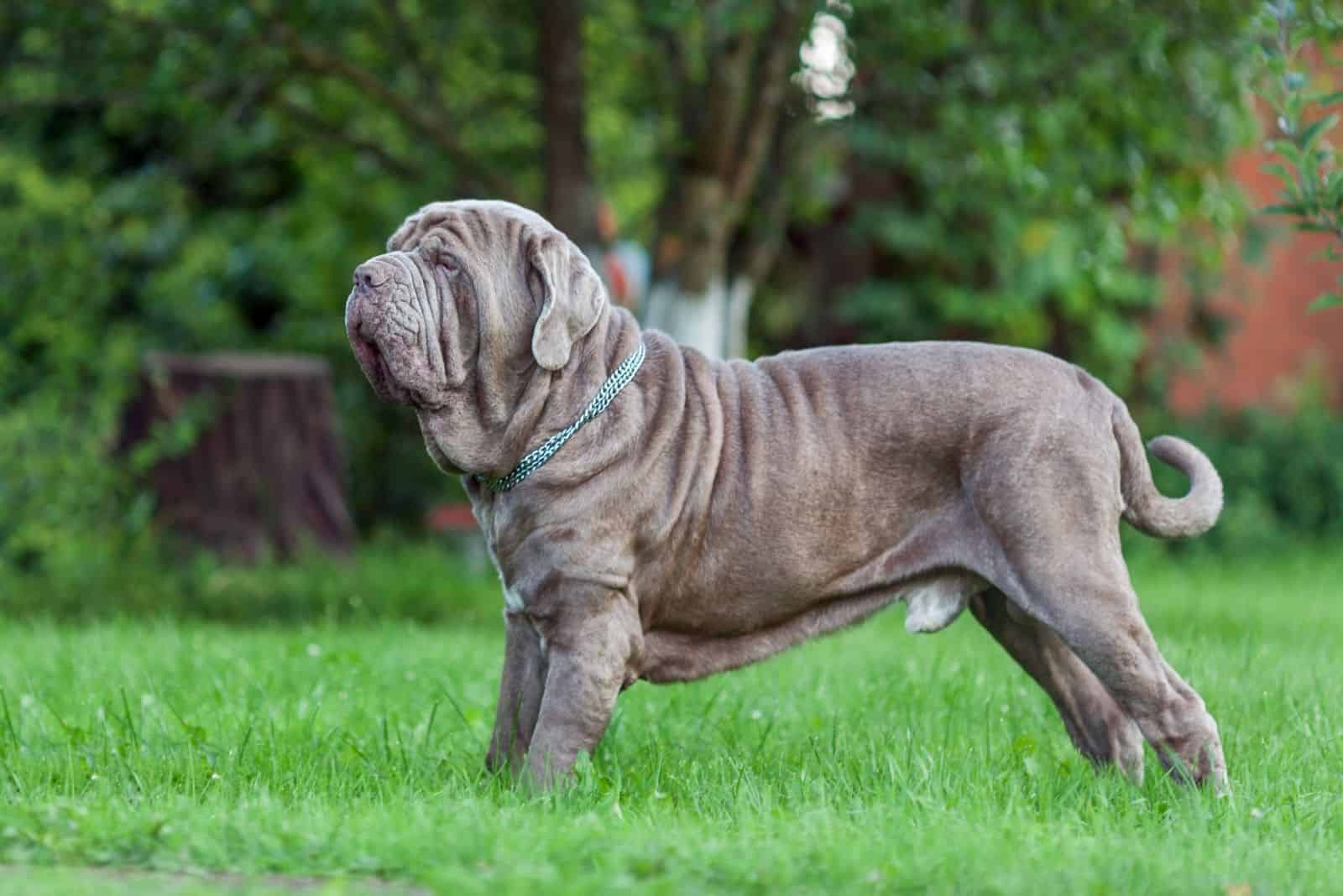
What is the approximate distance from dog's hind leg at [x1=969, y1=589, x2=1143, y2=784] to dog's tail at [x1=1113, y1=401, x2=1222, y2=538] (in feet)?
1.57

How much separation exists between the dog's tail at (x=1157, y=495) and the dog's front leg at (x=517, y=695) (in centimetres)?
179

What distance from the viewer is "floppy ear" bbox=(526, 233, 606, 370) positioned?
4340 millimetres

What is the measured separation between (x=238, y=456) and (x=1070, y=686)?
7.38m

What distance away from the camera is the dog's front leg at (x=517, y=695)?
186 inches

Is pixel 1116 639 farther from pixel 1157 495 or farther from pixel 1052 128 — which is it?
pixel 1052 128

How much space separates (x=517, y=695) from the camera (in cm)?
477

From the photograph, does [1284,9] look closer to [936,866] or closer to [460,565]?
[936,866]

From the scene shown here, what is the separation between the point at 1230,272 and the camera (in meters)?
15.4

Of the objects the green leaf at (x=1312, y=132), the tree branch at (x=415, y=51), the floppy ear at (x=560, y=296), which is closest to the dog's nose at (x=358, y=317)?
the floppy ear at (x=560, y=296)

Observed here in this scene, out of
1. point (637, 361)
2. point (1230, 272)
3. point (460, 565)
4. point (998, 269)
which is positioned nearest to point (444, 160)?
point (460, 565)

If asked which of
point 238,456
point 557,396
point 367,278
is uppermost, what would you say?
point 367,278

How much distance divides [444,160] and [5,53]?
9.44 feet

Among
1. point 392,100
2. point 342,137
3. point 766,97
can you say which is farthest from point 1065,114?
point 342,137

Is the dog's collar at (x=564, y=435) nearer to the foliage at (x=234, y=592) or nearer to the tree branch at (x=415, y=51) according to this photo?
the foliage at (x=234, y=592)
